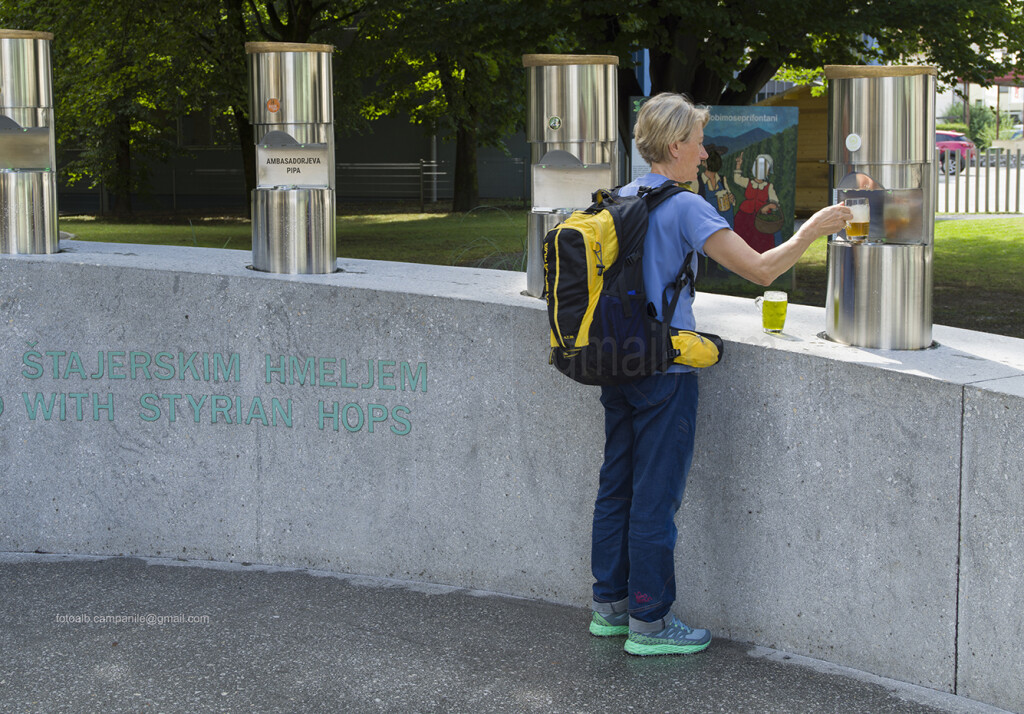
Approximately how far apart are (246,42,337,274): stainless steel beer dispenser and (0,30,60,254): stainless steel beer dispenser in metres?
0.94

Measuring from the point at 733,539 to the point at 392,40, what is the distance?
12.8 metres

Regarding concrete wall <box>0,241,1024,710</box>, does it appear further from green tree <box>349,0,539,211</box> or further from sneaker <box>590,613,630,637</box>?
green tree <box>349,0,539,211</box>

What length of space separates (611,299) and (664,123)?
0.53 meters

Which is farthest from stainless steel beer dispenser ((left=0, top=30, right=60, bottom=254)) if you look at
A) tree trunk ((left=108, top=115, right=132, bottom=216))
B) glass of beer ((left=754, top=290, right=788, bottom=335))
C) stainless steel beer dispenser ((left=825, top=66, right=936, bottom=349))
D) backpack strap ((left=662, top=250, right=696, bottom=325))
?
tree trunk ((left=108, top=115, right=132, bottom=216))

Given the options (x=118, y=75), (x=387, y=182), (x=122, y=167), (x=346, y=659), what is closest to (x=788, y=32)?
(x=346, y=659)

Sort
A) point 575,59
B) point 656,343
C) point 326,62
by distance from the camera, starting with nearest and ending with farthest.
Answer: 1. point 656,343
2. point 575,59
3. point 326,62

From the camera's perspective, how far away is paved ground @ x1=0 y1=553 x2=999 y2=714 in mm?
3520

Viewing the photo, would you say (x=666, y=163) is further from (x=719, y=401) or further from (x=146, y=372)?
(x=146, y=372)

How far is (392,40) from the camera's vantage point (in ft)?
51.2

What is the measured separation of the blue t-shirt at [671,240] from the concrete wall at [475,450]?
405mm

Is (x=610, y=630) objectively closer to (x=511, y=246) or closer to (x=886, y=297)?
(x=886, y=297)

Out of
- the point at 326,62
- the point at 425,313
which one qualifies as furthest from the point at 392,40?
the point at 425,313

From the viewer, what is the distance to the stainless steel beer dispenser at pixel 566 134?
4738 millimetres

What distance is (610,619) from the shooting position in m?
3.96
